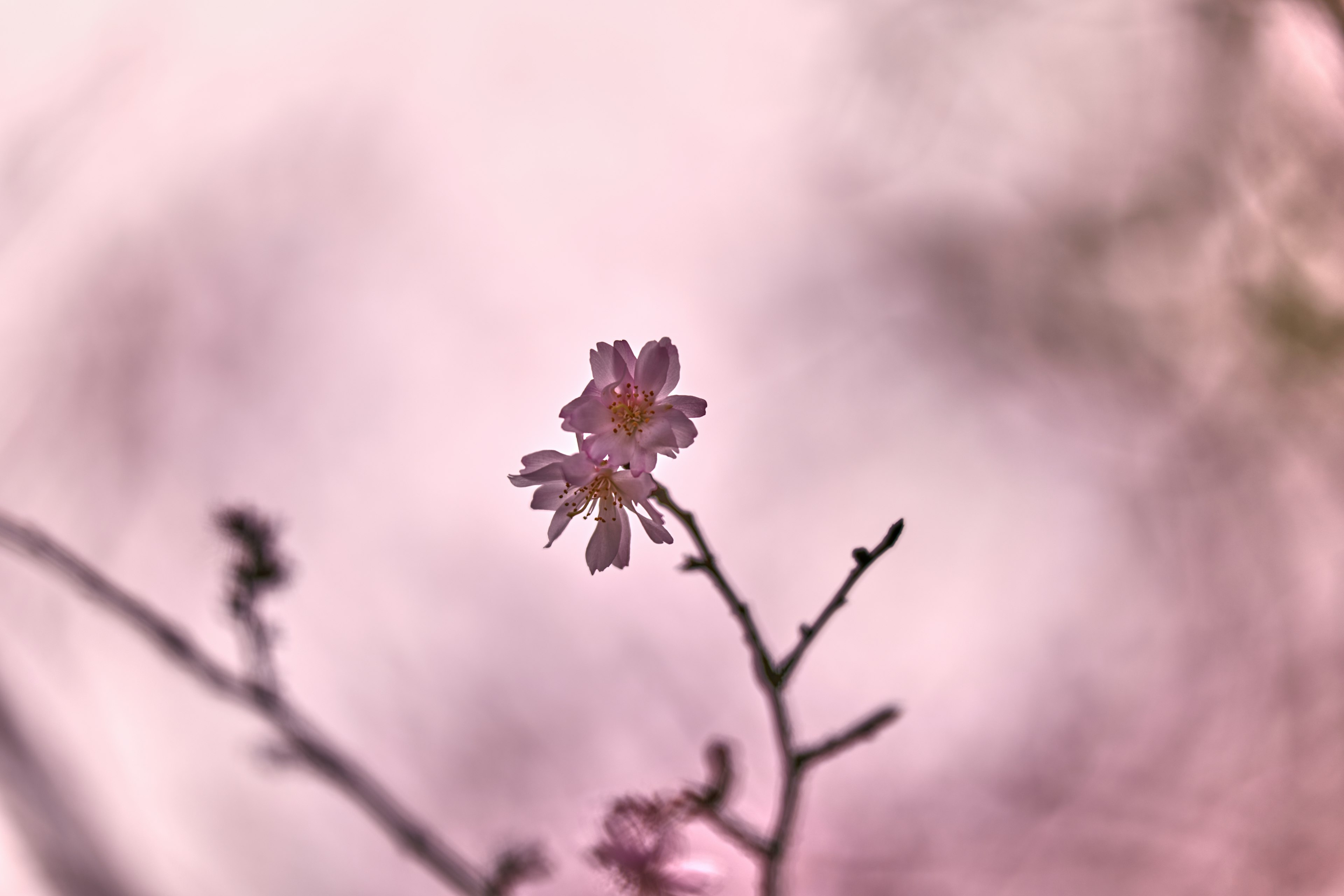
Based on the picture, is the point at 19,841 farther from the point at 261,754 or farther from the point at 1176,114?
the point at 1176,114

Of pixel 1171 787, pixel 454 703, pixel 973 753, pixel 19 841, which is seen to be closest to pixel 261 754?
pixel 454 703

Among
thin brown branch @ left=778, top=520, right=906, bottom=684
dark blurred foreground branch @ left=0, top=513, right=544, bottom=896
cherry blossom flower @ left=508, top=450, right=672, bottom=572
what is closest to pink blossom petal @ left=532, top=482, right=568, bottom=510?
cherry blossom flower @ left=508, top=450, right=672, bottom=572

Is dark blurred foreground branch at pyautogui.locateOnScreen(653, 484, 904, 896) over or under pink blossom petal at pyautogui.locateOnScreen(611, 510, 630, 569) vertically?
under

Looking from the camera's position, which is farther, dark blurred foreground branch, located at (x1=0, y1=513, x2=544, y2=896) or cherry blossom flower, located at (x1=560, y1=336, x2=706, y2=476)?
dark blurred foreground branch, located at (x1=0, y1=513, x2=544, y2=896)

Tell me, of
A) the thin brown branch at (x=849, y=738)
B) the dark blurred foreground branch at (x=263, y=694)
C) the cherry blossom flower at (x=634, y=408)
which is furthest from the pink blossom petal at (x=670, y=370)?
the dark blurred foreground branch at (x=263, y=694)

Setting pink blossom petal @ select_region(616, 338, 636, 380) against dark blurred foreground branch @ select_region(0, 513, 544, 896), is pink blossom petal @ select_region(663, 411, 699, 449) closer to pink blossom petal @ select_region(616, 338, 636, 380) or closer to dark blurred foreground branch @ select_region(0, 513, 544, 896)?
pink blossom petal @ select_region(616, 338, 636, 380)

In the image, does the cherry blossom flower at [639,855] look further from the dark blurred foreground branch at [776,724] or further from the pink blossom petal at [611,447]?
the pink blossom petal at [611,447]
